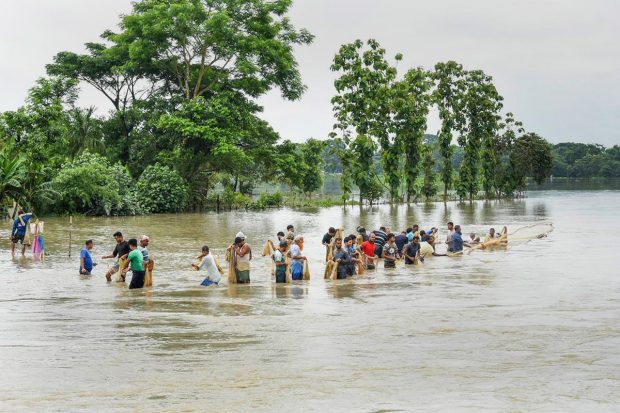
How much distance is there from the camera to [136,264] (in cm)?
1895

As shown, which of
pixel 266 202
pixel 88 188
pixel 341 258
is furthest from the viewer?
pixel 266 202

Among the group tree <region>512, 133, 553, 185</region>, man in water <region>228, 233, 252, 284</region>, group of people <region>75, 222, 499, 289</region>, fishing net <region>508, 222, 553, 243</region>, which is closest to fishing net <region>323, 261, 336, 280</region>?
group of people <region>75, 222, 499, 289</region>

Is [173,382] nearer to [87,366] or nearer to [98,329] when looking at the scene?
[87,366]

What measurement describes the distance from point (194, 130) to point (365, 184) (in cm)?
2122

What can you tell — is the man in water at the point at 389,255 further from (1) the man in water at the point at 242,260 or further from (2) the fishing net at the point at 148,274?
(2) the fishing net at the point at 148,274

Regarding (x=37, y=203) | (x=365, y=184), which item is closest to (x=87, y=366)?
(x=37, y=203)

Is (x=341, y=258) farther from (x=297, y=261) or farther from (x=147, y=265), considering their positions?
(x=147, y=265)

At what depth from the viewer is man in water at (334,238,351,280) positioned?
21.7 metres

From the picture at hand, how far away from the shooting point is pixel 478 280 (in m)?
22.0

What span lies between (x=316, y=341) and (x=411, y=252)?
12.9 metres

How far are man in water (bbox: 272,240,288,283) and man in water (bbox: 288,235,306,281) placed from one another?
276mm

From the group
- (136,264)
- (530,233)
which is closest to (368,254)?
(136,264)

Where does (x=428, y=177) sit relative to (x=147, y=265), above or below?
above

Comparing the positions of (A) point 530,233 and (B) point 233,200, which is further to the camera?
(B) point 233,200
